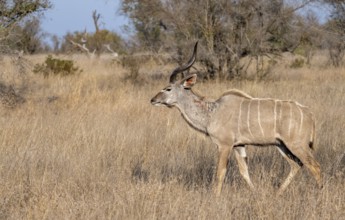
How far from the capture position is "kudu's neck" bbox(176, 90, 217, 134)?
5543mm

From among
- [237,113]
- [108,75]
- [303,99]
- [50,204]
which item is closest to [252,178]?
[237,113]

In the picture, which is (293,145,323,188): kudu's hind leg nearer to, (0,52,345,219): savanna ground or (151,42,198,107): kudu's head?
(0,52,345,219): savanna ground

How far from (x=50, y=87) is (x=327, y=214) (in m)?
9.36

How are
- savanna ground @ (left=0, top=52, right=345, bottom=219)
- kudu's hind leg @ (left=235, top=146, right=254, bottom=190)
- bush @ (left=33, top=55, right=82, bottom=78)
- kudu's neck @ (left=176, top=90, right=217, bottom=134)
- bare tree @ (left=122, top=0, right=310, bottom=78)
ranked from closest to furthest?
1. savanna ground @ (left=0, top=52, right=345, bottom=219)
2. kudu's hind leg @ (left=235, top=146, right=254, bottom=190)
3. kudu's neck @ (left=176, top=90, right=217, bottom=134)
4. bare tree @ (left=122, top=0, right=310, bottom=78)
5. bush @ (left=33, top=55, right=82, bottom=78)

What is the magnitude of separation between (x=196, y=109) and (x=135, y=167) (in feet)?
2.92

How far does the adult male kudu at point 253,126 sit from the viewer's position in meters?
5.08

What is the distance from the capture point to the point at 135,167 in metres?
5.84

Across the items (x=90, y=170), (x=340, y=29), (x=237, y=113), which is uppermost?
(x=340, y=29)

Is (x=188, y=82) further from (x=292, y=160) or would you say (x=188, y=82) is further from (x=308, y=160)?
(x=308, y=160)

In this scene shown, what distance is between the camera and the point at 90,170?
5.54 m

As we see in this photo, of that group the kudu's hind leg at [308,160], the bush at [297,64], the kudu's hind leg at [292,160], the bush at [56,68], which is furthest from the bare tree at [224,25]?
the kudu's hind leg at [308,160]

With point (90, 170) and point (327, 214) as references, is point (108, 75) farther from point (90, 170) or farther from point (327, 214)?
point (327, 214)

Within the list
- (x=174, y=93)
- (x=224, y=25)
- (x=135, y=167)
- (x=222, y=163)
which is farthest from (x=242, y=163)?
(x=224, y=25)

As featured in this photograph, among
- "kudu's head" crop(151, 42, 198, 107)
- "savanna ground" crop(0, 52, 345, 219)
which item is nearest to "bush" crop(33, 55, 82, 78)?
"savanna ground" crop(0, 52, 345, 219)
